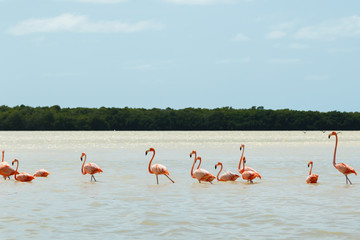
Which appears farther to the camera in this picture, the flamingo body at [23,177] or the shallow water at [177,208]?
the flamingo body at [23,177]

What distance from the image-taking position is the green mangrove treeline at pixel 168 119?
495ft

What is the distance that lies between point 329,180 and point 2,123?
447ft

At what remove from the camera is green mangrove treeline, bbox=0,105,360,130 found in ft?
495

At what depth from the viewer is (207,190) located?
1969cm

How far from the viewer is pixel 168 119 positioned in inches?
6171

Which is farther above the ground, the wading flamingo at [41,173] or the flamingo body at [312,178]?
the flamingo body at [312,178]

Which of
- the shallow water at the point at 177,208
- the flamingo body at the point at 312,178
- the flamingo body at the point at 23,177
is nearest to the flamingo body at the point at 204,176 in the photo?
the shallow water at the point at 177,208

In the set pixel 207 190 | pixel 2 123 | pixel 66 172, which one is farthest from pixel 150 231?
pixel 2 123

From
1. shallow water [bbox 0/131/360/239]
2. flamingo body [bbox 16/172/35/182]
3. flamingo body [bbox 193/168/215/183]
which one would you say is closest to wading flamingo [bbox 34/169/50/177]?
shallow water [bbox 0/131/360/239]

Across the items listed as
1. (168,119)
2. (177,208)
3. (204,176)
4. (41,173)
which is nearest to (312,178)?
(204,176)

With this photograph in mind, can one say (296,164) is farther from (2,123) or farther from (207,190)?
(2,123)

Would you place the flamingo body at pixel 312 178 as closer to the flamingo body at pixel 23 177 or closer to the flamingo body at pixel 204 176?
the flamingo body at pixel 204 176

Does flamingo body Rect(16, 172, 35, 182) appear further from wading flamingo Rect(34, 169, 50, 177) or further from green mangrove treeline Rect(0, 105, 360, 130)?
green mangrove treeline Rect(0, 105, 360, 130)

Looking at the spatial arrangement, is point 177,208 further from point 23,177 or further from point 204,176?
point 23,177
